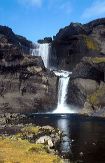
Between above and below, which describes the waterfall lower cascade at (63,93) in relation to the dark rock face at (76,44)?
below

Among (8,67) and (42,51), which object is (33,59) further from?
(42,51)

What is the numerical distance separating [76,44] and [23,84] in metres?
46.7

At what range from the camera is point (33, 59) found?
495ft

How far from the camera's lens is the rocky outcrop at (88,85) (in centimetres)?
14075

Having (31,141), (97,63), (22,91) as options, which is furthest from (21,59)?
(31,141)

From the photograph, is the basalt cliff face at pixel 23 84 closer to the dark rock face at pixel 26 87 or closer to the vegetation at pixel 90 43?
the dark rock face at pixel 26 87

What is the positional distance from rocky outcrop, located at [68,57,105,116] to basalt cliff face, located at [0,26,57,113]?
8.26 metres

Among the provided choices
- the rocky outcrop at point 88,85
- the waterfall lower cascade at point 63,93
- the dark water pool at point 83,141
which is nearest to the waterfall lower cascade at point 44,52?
the waterfall lower cascade at point 63,93

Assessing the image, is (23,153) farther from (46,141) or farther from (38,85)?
(38,85)

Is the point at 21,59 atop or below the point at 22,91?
atop

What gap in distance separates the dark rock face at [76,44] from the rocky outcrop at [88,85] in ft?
80.9

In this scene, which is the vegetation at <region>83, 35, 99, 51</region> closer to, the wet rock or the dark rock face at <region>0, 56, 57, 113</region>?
the dark rock face at <region>0, 56, 57, 113</region>

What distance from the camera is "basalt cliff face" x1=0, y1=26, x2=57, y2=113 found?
14188cm

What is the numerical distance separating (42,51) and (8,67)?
177ft
